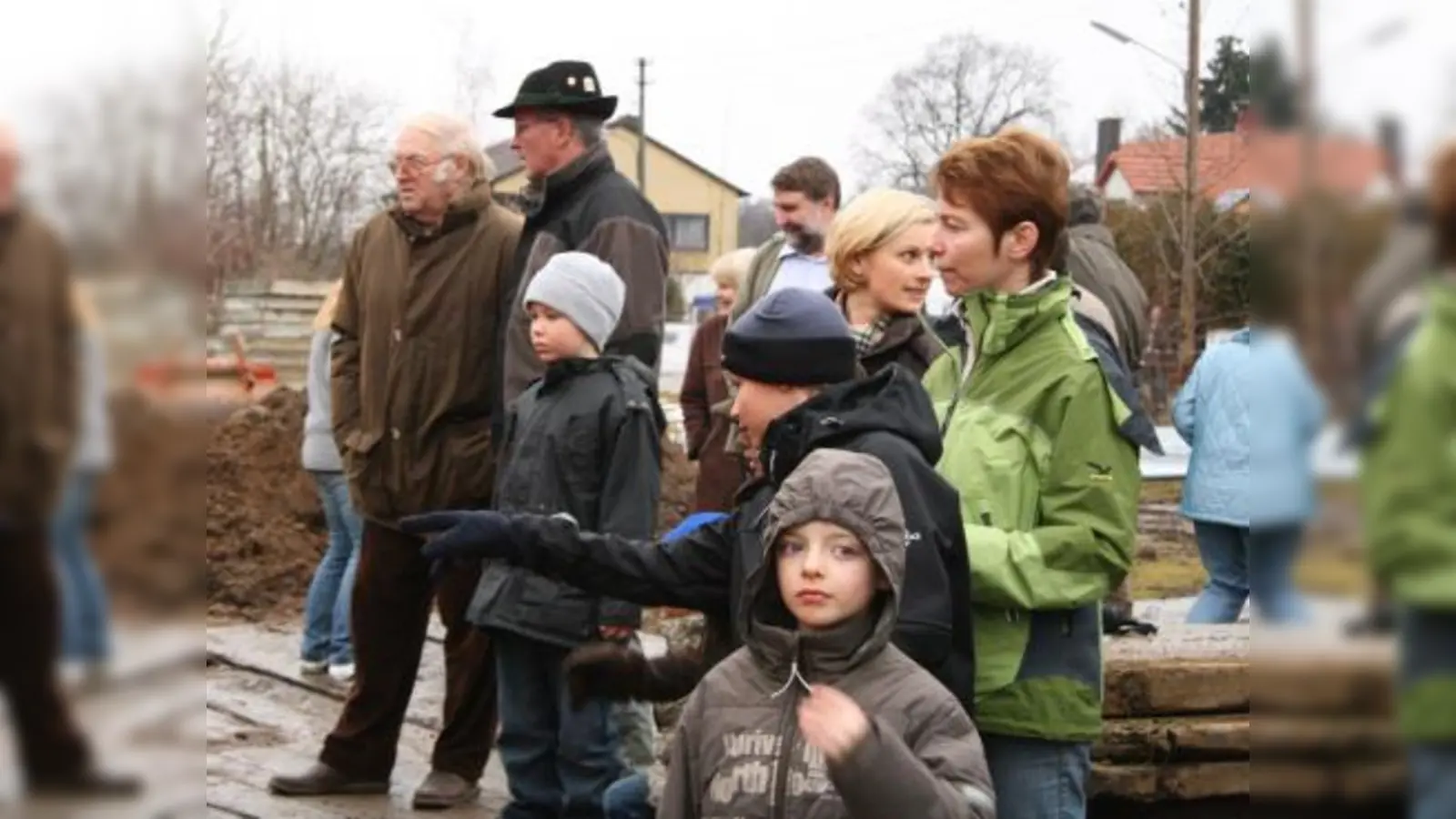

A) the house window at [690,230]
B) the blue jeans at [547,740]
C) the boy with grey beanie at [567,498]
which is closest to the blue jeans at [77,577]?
the boy with grey beanie at [567,498]

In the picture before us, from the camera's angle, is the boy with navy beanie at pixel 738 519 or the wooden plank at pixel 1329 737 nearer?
the wooden plank at pixel 1329 737

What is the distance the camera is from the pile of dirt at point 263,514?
1012cm

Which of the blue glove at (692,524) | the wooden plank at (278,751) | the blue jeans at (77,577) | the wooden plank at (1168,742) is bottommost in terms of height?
the wooden plank at (278,751)

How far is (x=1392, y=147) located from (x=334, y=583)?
23.7ft

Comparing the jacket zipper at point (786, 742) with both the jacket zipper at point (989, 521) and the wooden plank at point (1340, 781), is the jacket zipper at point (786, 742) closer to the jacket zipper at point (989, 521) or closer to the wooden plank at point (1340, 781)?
the jacket zipper at point (989, 521)

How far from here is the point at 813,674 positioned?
122 inches

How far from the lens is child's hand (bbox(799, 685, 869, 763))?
2.54 metres

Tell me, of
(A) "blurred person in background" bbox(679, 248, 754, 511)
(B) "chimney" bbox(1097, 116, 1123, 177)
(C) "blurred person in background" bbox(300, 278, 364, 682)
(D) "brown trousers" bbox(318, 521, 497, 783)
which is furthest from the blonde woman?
(B) "chimney" bbox(1097, 116, 1123, 177)

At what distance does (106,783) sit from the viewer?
3.14 ft

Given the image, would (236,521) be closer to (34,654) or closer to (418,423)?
(418,423)

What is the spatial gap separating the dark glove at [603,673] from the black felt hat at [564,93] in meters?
2.29

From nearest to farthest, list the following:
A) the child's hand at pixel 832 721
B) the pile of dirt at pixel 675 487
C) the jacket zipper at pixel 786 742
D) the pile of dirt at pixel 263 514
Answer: the child's hand at pixel 832 721
the jacket zipper at pixel 786 742
the pile of dirt at pixel 263 514
the pile of dirt at pixel 675 487

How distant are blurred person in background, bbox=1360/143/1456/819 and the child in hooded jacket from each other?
1.94m

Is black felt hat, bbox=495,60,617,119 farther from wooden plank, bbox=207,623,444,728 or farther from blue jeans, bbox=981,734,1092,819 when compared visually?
blue jeans, bbox=981,734,1092,819
